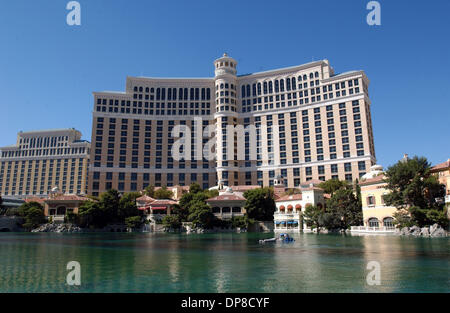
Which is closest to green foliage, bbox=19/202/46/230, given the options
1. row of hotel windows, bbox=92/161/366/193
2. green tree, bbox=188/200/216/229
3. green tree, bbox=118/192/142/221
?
green tree, bbox=118/192/142/221

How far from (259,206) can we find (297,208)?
1037cm

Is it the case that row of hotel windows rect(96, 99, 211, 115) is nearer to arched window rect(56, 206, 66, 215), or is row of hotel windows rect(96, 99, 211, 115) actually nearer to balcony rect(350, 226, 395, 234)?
arched window rect(56, 206, 66, 215)

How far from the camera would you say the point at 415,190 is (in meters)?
57.2

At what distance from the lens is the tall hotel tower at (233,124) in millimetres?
125750

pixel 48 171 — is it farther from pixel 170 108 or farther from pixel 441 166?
pixel 441 166

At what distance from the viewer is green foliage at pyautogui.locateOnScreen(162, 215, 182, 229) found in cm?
9106

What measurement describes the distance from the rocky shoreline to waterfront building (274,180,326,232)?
2626 cm

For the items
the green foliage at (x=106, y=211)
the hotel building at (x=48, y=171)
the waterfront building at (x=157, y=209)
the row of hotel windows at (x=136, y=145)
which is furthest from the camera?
the hotel building at (x=48, y=171)

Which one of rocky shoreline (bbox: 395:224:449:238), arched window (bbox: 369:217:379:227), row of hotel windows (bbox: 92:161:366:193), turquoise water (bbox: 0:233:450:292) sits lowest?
turquoise water (bbox: 0:233:450:292)

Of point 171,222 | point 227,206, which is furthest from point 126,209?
point 227,206

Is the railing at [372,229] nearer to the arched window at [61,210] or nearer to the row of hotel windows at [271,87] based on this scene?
the row of hotel windows at [271,87]

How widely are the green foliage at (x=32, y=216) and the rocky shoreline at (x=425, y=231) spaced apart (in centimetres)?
9101

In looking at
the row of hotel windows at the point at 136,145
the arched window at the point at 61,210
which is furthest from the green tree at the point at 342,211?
the arched window at the point at 61,210
